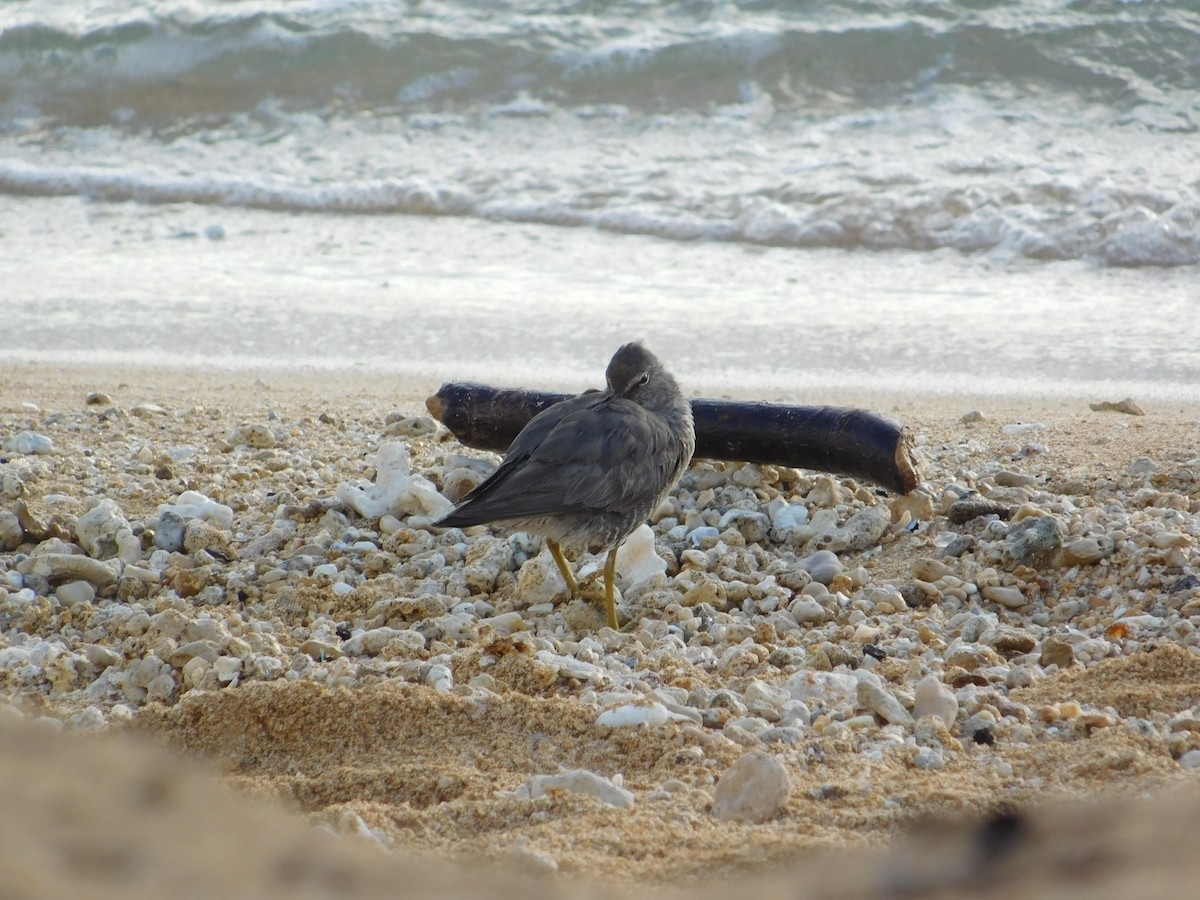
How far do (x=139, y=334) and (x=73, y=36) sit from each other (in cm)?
852

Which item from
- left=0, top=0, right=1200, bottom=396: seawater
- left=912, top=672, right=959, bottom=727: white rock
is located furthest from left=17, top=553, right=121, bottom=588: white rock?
left=0, top=0, right=1200, bottom=396: seawater

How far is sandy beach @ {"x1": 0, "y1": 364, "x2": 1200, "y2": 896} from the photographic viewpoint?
1.23 meters

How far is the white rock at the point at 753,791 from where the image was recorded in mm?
2516

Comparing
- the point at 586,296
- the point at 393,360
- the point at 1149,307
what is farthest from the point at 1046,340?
the point at 393,360

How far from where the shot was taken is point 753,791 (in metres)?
2.54

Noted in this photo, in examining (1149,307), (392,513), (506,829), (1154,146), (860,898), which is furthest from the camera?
(1154,146)

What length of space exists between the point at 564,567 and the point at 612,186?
6885mm

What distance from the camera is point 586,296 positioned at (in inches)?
321

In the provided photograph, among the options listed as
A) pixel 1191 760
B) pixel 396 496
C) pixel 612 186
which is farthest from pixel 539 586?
pixel 612 186

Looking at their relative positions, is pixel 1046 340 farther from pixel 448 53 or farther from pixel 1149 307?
pixel 448 53

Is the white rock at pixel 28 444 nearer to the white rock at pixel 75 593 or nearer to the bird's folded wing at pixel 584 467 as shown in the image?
the white rock at pixel 75 593

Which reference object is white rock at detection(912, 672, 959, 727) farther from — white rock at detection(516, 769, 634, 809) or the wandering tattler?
the wandering tattler

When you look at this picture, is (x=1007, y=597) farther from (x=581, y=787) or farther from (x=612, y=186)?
(x=612, y=186)

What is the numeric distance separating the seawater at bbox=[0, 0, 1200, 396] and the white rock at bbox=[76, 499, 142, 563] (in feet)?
9.86
